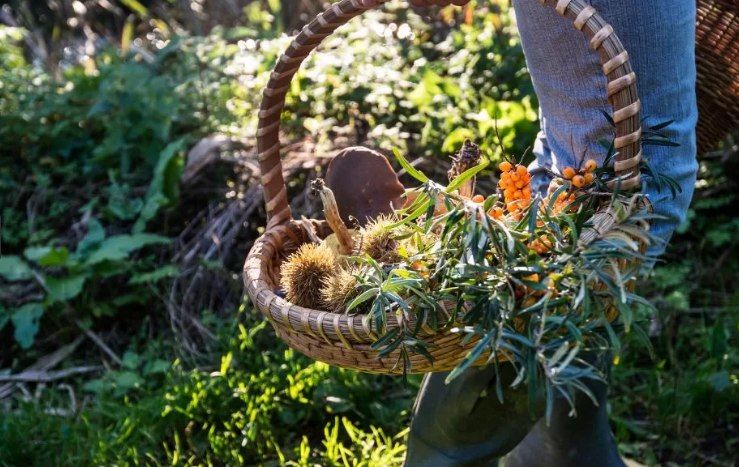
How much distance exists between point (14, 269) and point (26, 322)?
198mm

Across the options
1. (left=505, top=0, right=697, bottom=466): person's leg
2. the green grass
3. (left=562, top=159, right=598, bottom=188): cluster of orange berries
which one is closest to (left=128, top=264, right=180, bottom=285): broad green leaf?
the green grass

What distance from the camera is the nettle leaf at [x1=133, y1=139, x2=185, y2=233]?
310 cm

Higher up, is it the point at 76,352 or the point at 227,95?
the point at 227,95

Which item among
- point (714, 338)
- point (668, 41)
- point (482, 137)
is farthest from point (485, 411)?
point (482, 137)

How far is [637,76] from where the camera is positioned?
1.54m

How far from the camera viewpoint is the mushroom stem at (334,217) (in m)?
1.62

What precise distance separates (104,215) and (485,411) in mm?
1998

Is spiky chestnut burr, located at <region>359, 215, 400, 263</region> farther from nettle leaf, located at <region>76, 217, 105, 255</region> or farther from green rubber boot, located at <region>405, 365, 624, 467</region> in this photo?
nettle leaf, located at <region>76, 217, 105, 255</region>

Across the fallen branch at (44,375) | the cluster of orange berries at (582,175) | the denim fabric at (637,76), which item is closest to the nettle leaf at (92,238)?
the fallen branch at (44,375)

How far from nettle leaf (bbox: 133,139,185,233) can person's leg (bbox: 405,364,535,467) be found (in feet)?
5.21

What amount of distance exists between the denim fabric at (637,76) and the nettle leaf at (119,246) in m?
1.68

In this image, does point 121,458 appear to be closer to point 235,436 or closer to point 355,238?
point 235,436

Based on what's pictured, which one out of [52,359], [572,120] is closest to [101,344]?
[52,359]

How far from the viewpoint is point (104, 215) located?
330cm
